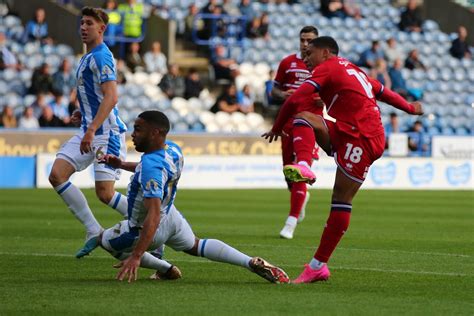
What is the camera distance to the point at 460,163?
27359 mm

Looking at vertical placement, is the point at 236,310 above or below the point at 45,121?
above

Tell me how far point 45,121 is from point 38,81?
1063 mm

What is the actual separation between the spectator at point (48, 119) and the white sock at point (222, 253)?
16.8m

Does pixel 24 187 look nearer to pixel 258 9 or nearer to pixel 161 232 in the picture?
pixel 258 9

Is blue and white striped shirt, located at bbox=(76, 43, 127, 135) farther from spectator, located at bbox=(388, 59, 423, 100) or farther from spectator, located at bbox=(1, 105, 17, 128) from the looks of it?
spectator, located at bbox=(388, 59, 423, 100)

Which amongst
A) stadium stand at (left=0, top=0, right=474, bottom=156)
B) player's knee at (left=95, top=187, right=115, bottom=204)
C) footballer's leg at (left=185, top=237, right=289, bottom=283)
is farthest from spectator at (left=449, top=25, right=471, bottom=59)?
footballer's leg at (left=185, top=237, right=289, bottom=283)

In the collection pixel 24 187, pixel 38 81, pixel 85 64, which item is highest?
pixel 85 64

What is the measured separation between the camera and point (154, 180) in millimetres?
8359

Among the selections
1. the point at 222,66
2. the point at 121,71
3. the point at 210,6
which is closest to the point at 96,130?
the point at 121,71

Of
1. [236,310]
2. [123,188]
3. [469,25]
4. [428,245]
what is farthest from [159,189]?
[469,25]

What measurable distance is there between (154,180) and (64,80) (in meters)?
18.0

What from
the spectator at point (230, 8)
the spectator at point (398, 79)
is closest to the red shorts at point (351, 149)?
the spectator at point (398, 79)

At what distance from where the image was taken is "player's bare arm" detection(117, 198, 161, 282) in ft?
27.2

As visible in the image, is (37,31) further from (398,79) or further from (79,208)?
(79,208)
